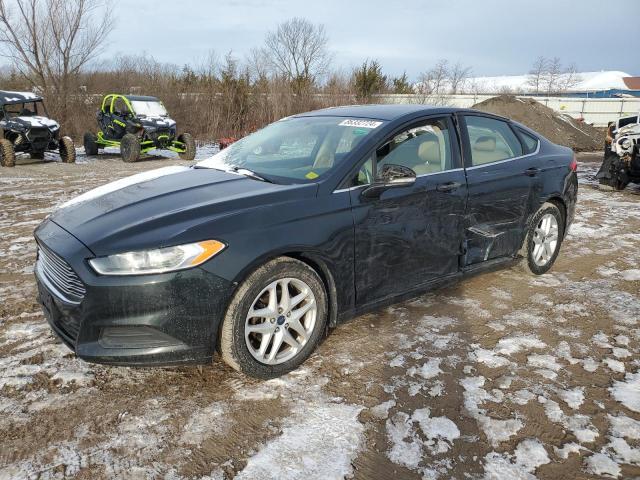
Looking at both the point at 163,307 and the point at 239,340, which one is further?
the point at 239,340

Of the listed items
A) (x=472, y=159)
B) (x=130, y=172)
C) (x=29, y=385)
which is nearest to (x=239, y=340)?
(x=29, y=385)

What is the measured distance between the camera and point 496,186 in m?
3.93

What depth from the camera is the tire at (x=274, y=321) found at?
8.61 feet

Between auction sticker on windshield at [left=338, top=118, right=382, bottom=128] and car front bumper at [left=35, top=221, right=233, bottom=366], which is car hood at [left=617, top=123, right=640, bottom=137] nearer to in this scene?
auction sticker on windshield at [left=338, top=118, right=382, bottom=128]

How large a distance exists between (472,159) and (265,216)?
1904 millimetres

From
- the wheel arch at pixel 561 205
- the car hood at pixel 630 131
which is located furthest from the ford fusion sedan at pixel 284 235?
the car hood at pixel 630 131

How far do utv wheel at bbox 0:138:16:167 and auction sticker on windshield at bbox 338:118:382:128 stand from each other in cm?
1162

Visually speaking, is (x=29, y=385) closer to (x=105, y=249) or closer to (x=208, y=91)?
(x=105, y=249)

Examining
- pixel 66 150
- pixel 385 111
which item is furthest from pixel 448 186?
pixel 66 150

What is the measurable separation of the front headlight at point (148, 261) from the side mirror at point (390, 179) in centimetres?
117

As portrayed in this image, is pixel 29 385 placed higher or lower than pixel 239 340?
lower

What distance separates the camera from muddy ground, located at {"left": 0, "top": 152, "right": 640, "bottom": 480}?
220cm

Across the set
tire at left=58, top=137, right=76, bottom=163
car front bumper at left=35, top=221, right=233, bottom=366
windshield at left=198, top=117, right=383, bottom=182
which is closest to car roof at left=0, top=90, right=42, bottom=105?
tire at left=58, top=137, right=76, bottom=163

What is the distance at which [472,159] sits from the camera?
3812 mm
